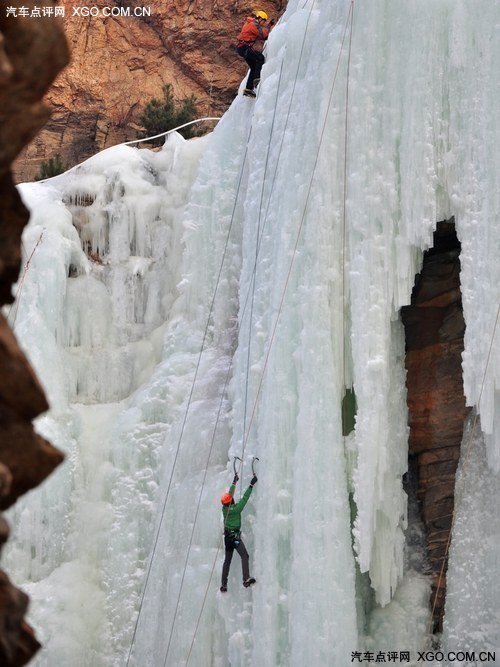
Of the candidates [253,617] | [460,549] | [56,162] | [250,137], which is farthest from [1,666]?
[56,162]

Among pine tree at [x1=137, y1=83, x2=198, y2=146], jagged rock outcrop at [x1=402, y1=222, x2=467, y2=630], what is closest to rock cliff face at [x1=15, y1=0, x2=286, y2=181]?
pine tree at [x1=137, y1=83, x2=198, y2=146]

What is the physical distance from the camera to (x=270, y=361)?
28.2 feet

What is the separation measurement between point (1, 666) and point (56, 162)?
441 inches

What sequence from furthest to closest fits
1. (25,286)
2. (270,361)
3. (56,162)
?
(56,162)
(25,286)
(270,361)

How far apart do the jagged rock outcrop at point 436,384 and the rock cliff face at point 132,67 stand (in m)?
7.34

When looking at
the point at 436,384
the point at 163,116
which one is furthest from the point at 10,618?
the point at 163,116

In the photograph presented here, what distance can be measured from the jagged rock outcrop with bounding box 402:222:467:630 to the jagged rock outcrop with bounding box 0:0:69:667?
17.9 ft

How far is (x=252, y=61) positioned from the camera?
1051 centimetres

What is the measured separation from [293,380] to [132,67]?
336 inches

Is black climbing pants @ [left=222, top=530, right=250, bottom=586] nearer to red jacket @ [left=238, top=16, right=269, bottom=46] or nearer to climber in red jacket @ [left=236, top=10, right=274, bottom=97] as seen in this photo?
climber in red jacket @ [left=236, top=10, right=274, bottom=97]

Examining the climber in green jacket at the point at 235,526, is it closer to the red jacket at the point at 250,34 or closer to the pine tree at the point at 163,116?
the red jacket at the point at 250,34

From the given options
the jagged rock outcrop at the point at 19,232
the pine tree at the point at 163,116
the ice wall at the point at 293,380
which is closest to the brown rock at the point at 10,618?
the jagged rock outcrop at the point at 19,232

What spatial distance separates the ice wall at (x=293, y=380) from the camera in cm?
810

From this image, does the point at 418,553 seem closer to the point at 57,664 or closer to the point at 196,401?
the point at 196,401
